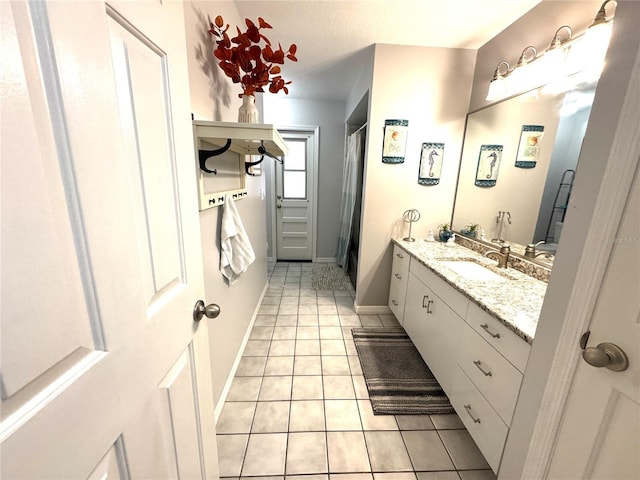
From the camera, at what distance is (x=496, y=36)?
75.2 inches

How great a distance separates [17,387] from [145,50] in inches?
25.7

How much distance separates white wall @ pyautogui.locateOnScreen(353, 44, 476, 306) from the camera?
213 centimetres

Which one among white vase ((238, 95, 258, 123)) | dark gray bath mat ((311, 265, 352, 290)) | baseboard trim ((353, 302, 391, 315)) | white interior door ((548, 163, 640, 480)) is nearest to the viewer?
white interior door ((548, 163, 640, 480))

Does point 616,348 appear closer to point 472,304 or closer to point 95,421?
point 472,304

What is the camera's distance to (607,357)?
60cm

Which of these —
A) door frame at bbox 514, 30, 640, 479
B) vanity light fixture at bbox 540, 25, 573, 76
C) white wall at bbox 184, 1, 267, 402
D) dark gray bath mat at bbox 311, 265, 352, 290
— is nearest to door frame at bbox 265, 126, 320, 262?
dark gray bath mat at bbox 311, 265, 352, 290

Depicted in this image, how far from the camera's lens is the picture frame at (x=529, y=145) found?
157cm

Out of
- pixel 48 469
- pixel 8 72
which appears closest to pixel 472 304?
pixel 48 469

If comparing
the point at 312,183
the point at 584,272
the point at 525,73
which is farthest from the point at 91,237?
the point at 312,183

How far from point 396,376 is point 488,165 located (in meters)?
1.77

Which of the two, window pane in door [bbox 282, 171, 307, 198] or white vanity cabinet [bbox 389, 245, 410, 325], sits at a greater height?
window pane in door [bbox 282, 171, 307, 198]

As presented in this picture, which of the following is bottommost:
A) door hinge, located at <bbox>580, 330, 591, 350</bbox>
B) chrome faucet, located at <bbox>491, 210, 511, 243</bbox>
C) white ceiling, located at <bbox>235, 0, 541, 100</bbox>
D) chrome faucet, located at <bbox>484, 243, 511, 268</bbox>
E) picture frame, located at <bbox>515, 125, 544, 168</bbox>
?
chrome faucet, located at <bbox>484, 243, 511, 268</bbox>

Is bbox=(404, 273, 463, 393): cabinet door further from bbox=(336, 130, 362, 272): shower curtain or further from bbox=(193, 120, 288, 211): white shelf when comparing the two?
bbox=(336, 130, 362, 272): shower curtain

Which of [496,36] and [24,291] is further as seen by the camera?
[496,36]
